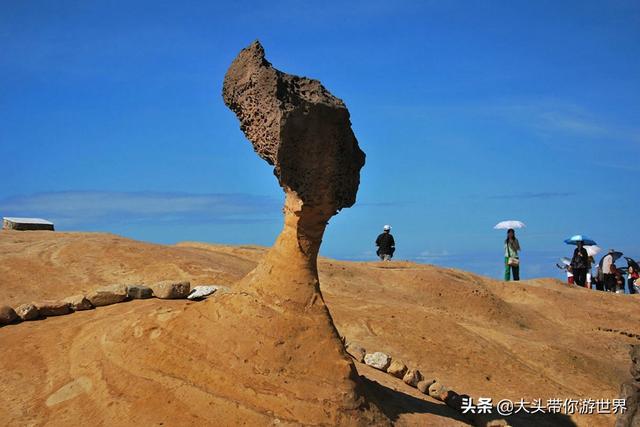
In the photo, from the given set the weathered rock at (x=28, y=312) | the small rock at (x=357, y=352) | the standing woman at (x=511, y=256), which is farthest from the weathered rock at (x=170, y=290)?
the standing woman at (x=511, y=256)

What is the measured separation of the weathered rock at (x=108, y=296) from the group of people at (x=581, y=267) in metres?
8.42

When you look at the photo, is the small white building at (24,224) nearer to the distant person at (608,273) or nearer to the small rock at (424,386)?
the small rock at (424,386)

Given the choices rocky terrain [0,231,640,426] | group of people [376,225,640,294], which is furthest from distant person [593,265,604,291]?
rocky terrain [0,231,640,426]

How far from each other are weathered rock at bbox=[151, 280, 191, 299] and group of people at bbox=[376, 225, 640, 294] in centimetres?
811

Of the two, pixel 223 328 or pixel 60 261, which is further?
A: pixel 60 261

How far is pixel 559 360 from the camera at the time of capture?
31.7ft

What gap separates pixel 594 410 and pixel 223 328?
4.67m

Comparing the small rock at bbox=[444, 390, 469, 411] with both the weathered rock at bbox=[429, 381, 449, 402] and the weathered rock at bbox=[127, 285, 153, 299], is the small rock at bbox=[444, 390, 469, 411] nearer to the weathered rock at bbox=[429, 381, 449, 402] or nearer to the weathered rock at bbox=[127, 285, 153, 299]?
the weathered rock at bbox=[429, 381, 449, 402]

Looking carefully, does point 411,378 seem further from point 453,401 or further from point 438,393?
point 453,401

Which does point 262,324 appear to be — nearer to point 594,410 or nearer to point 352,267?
point 594,410

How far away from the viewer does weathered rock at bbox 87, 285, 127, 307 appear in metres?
7.28

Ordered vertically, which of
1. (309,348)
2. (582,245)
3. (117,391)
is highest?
(582,245)

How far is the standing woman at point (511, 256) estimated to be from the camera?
1605cm

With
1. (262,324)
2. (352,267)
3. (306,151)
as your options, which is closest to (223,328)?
(262,324)
